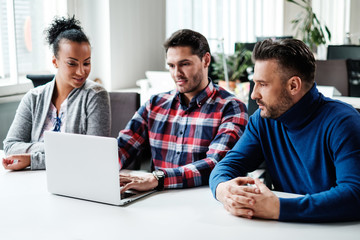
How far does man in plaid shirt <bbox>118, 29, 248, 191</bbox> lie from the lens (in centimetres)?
182

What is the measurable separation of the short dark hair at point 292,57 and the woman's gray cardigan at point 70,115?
2.85 feet

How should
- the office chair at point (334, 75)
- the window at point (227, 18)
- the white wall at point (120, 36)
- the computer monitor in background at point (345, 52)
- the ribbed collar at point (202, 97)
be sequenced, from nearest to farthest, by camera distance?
the ribbed collar at point (202, 97) < the office chair at point (334, 75) < the white wall at point (120, 36) < the computer monitor in background at point (345, 52) < the window at point (227, 18)

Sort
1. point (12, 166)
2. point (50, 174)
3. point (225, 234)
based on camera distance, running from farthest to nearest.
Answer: point (12, 166) → point (50, 174) → point (225, 234)

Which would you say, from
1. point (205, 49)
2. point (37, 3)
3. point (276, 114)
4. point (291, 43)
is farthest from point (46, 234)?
point (37, 3)

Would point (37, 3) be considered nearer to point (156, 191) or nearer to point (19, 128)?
point (19, 128)

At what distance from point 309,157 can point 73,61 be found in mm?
1131

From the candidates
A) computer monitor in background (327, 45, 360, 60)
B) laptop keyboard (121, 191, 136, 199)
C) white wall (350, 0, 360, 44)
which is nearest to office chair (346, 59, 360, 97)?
computer monitor in background (327, 45, 360, 60)

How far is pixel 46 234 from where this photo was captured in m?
1.17

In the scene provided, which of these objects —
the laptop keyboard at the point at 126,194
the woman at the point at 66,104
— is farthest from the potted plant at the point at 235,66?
the laptop keyboard at the point at 126,194

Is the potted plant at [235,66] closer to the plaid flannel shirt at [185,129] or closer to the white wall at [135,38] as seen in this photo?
the white wall at [135,38]

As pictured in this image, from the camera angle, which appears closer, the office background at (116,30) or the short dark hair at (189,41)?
the short dark hair at (189,41)

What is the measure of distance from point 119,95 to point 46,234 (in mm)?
1228

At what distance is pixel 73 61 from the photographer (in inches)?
78.0

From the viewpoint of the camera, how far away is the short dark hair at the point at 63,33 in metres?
2.02
